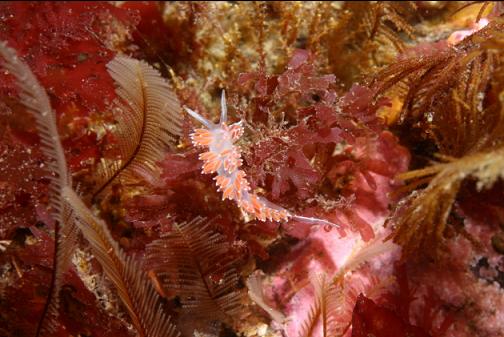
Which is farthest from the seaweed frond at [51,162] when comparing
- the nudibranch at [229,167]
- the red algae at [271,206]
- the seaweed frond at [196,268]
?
the nudibranch at [229,167]

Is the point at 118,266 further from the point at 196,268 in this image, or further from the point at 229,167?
the point at 229,167

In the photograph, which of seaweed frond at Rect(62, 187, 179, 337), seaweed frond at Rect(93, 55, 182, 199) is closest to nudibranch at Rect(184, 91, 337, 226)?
seaweed frond at Rect(93, 55, 182, 199)

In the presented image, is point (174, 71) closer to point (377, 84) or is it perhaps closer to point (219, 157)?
point (219, 157)

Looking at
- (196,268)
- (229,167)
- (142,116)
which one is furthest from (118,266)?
(142,116)

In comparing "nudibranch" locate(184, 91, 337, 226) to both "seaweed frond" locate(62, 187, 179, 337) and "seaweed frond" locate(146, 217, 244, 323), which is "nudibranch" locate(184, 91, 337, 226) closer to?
"seaweed frond" locate(146, 217, 244, 323)

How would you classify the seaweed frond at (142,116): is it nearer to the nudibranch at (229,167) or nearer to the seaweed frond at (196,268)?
the nudibranch at (229,167)

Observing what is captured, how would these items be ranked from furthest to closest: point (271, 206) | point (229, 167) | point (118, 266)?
point (271, 206)
point (229, 167)
point (118, 266)

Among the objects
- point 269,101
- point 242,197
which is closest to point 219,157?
point 242,197
